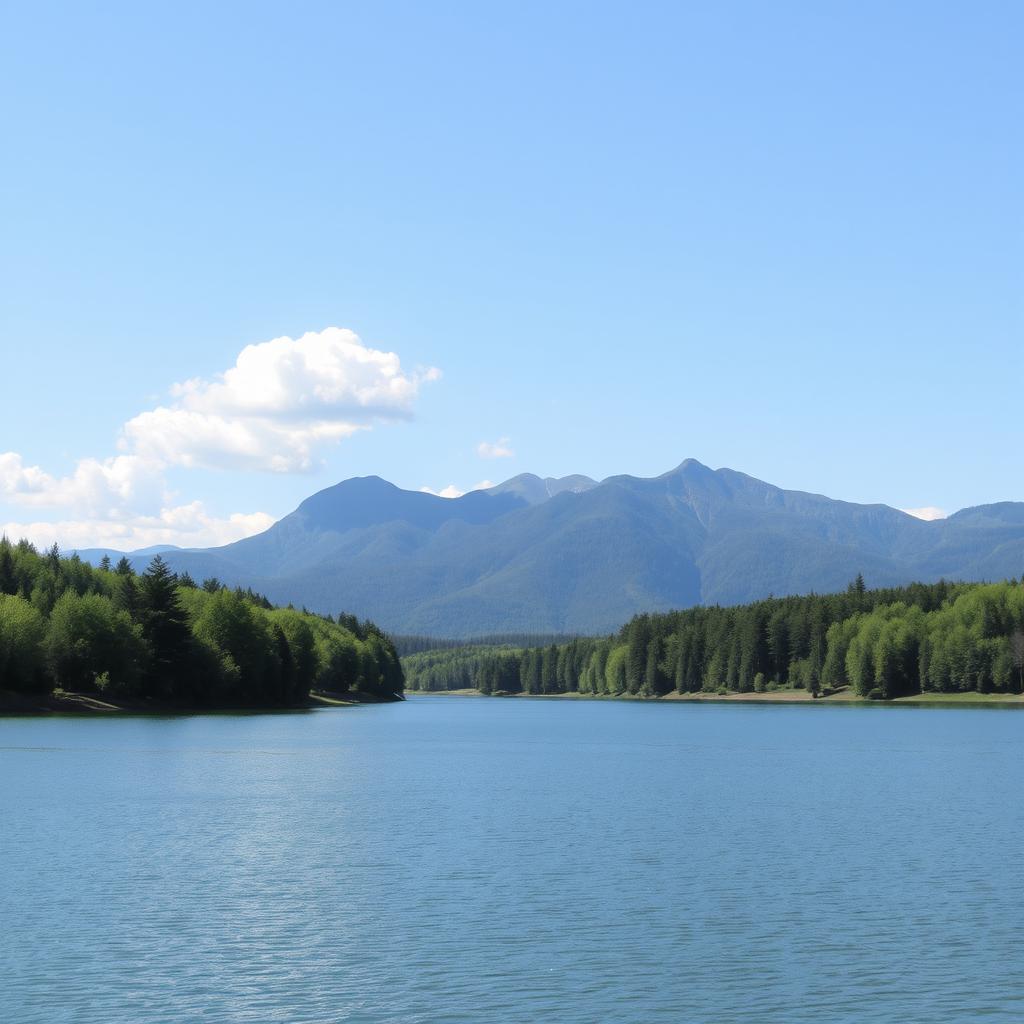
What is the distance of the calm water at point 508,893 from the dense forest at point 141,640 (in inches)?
2220

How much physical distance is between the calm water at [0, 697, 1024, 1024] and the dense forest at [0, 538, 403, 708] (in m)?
56.4

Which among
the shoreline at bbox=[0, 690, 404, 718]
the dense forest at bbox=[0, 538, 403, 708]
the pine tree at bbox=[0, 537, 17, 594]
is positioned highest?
the pine tree at bbox=[0, 537, 17, 594]

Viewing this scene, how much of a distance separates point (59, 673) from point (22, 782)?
7592 centimetres

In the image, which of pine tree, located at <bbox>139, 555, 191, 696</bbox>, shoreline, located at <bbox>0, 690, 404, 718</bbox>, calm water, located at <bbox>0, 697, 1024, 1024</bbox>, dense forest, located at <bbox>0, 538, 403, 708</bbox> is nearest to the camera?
calm water, located at <bbox>0, 697, 1024, 1024</bbox>

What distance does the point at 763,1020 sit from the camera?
86.5 ft

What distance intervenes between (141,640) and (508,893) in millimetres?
116088

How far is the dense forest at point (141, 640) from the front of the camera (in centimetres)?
13838

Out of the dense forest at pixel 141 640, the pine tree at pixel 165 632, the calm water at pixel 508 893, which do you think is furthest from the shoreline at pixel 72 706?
the calm water at pixel 508 893

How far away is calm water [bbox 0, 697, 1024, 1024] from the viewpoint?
93.0 ft

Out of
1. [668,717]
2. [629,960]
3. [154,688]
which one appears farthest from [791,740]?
[629,960]

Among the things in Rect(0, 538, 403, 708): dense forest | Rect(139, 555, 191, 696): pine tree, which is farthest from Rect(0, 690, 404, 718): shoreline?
Rect(139, 555, 191, 696): pine tree

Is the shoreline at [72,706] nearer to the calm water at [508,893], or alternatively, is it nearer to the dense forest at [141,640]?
the dense forest at [141,640]

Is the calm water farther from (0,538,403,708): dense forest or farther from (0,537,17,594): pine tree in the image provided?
(0,537,17,594): pine tree

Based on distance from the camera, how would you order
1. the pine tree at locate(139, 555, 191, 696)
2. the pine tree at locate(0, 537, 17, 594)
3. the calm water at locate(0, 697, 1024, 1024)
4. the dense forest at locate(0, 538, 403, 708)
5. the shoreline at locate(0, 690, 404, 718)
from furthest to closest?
the pine tree at locate(0, 537, 17, 594) < the pine tree at locate(139, 555, 191, 696) < the dense forest at locate(0, 538, 403, 708) < the shoreline at locate(0, 690, 404, 718) < the calm water at locate(0, 697, 1024, 1024)
